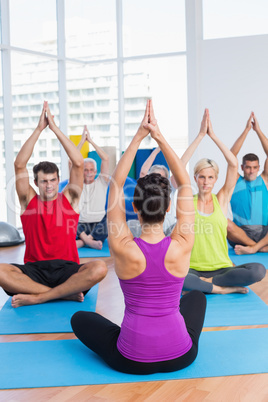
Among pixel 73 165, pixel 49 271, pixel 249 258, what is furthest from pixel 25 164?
pixel 249 258

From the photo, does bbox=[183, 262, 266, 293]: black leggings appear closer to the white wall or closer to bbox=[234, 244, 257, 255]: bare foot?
bbox=[234, 244, 257, 255]: bare foot

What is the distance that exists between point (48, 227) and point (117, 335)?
1.22m

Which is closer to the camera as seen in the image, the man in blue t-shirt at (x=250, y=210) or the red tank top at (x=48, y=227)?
the red tank top at (x=48, y=227)

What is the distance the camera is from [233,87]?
6609 mm

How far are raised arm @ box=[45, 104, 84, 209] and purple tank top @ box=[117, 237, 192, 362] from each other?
1.26 metres

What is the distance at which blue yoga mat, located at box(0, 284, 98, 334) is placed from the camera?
269 cm

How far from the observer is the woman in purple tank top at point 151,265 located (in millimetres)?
1915

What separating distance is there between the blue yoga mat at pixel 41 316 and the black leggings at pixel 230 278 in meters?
0.65

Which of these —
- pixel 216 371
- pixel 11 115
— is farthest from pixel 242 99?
pixel 216 371

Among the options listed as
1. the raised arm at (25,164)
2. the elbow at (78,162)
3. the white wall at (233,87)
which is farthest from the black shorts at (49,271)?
the white wall at (233,87)

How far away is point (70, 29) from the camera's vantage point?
7.18m

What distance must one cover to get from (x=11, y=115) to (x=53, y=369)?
453 centimetres

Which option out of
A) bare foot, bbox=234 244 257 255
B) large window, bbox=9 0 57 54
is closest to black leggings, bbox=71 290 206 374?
bare foot, bbox=234 244 257 255

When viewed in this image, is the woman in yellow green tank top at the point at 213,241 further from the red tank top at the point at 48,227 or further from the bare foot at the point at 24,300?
the bare foot at the point at 24,300
